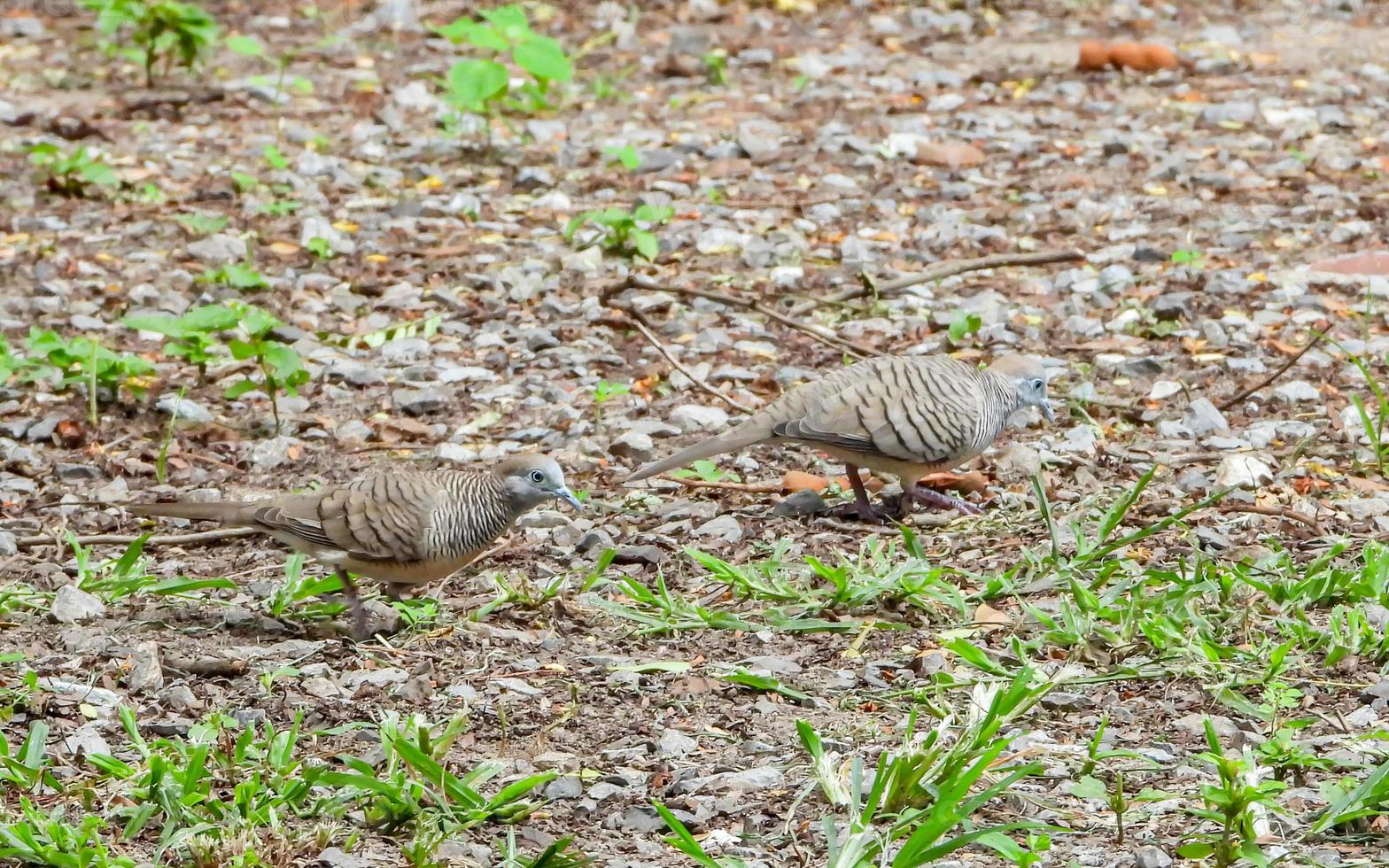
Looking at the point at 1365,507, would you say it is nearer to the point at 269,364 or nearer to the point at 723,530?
the point at 723,530

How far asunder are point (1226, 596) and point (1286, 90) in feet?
23.1

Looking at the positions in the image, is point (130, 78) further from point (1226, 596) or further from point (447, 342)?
point (1226, 596)

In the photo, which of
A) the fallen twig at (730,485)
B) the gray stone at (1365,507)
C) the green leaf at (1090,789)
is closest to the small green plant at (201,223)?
the fallen twig at (730,485)

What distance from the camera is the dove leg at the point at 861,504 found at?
590 centimetres

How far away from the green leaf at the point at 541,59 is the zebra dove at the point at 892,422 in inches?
171

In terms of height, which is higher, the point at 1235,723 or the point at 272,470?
the point at 1235,723

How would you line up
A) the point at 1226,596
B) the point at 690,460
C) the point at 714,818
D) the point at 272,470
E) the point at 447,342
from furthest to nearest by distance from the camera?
the point at 447,342, the point at 272,470, the point at 690,460, the point at 1226,596, the point at 714,818

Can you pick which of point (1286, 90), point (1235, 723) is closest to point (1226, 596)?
point (1235, 723)

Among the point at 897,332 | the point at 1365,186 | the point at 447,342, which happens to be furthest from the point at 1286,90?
the point at 447,342

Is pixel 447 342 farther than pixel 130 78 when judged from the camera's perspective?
No

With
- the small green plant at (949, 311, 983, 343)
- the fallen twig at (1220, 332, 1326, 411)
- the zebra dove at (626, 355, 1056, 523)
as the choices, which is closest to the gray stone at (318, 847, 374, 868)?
the zebra dove at (626, 355, 1056, 523)

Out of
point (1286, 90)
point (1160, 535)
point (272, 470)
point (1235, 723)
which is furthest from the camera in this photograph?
point (1286, 90)

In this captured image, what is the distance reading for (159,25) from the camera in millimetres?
10430

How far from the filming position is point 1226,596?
467 centimetres
